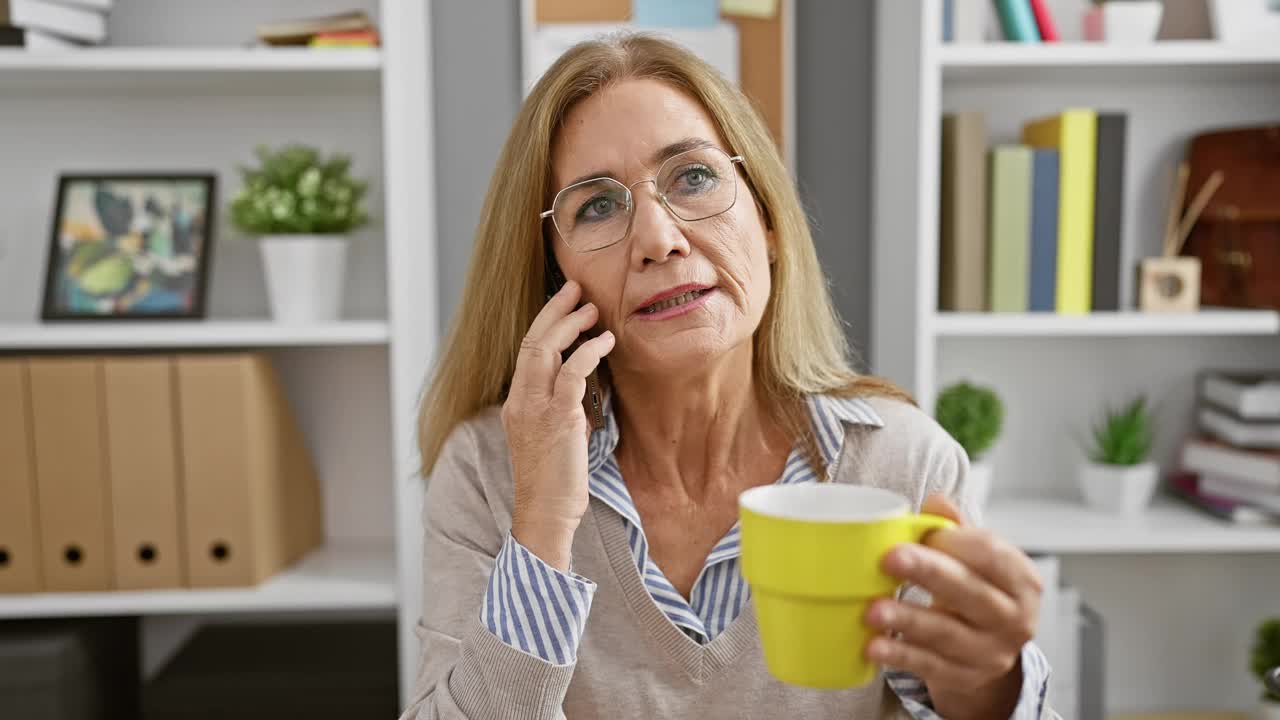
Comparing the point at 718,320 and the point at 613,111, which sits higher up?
the point at 613,111

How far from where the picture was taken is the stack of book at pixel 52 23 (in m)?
1.76

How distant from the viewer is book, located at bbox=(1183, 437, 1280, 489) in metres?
1.93

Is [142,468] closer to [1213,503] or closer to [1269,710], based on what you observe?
[1213,503]

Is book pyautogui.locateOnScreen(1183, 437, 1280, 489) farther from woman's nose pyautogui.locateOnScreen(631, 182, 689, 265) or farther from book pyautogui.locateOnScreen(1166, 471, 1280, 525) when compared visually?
woman's nose pyautogui.locateOnScreen(631, 182, 689, 265)

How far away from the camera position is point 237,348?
2.02 m

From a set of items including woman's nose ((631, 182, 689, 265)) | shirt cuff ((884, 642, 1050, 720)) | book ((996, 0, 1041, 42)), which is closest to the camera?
shirt cuff ((884, 642, 1050, 720))

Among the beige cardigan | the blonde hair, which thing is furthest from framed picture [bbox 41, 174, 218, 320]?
the beige cardigan

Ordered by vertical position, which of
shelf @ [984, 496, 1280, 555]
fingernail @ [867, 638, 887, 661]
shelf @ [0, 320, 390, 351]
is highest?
shelf @ [0, 320, 390, 351]

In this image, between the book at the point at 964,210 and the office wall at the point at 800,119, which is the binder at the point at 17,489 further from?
the book at the point at 964,210

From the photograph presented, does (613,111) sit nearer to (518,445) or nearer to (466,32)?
(518,445)

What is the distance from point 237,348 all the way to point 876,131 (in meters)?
1.28

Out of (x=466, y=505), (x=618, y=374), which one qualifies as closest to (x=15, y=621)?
(x=466, y=505)

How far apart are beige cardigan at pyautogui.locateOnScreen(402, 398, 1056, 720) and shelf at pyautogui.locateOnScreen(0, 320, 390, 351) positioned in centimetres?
68

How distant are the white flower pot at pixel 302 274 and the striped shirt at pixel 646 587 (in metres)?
0.82
